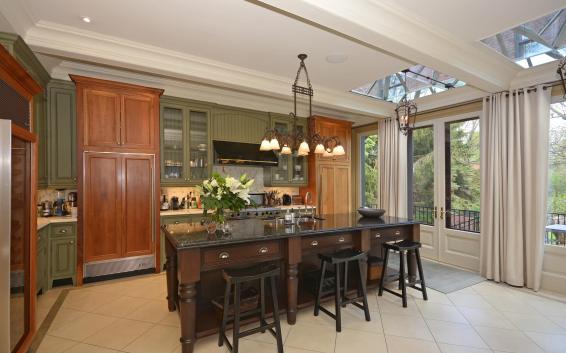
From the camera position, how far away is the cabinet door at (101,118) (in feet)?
12.7

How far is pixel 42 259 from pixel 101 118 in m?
1.92

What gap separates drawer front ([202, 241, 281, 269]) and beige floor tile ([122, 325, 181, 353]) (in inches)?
32.7

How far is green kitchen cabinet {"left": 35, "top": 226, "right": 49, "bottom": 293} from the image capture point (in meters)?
3.40

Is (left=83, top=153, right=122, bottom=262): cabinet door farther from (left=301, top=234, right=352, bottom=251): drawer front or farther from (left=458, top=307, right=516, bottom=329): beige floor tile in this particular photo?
(left=458, top=307, right=516, bottom=329): beige floor tile

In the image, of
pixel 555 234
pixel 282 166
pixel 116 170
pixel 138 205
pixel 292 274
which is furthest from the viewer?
pixel 282 166

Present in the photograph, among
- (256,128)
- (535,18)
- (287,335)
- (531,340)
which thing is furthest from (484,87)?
(287,335)

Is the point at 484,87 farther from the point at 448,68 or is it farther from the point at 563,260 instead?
Result: the point at 563,260

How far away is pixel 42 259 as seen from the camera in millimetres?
3512

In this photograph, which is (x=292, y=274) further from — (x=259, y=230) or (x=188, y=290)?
(x=188, y=290)

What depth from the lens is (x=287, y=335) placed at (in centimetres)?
266

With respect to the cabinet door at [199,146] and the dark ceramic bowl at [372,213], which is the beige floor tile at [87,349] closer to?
the cabinet door at [199,146]

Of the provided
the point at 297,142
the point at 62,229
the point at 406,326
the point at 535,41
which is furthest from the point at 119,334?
the point at 535,41

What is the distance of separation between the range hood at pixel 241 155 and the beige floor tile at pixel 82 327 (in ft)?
8.98

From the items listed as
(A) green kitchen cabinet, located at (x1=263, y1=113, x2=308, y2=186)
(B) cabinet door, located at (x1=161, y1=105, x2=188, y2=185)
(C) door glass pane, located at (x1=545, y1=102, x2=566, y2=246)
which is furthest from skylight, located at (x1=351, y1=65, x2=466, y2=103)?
(B) cabinet door, located at (x1=161, y1=105, x2=188, y2=185)
